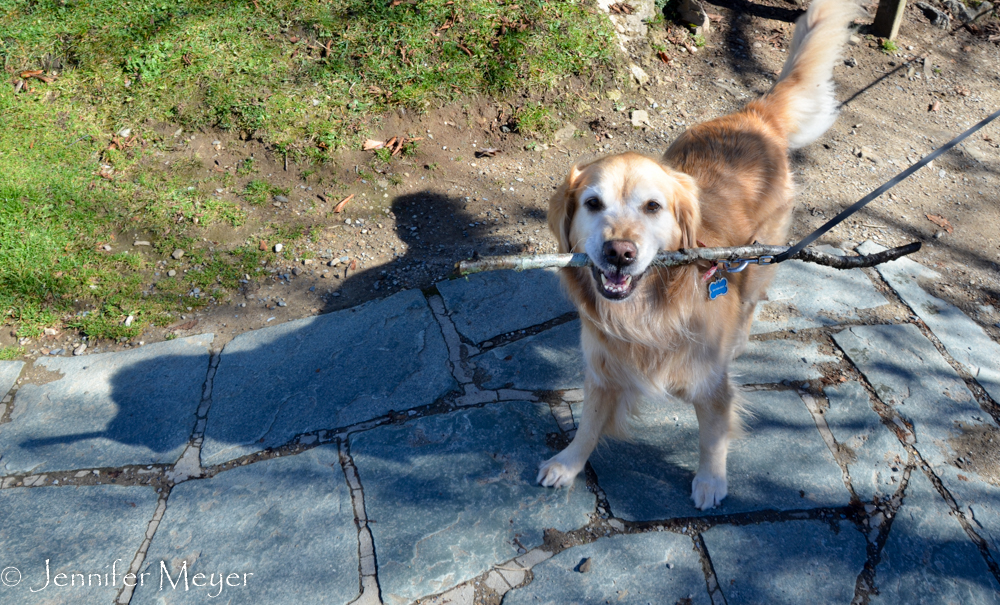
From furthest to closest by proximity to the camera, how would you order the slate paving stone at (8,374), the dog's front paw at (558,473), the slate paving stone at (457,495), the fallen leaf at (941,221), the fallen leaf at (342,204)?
the fallen leaf at (941,221), the fallen leaf at (342,204), the slate paving stone at (8,374), the dog's front paw at (558,473), the slate paving stone at (457,495)

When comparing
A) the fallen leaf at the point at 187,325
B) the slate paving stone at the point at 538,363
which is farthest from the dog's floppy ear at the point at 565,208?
the fallen leaf at the point at 187,325

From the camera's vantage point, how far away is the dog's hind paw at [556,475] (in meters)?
2.45

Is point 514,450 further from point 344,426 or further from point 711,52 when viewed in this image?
point 711,52

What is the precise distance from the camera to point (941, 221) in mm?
3998

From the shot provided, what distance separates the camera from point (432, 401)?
2.78 meters

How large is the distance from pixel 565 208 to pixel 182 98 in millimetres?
3161

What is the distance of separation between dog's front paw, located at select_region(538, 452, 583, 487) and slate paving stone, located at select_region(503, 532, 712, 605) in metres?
0.28

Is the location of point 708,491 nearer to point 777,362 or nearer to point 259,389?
point 777,362

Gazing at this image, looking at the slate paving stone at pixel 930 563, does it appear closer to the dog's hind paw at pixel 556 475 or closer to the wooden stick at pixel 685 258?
the wooden stick at pixel 685 258

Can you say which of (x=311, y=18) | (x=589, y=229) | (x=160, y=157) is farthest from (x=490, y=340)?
(x=311, y=18)

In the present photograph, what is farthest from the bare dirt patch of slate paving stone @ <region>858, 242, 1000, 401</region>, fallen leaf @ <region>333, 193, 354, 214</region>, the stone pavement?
the stone pavement

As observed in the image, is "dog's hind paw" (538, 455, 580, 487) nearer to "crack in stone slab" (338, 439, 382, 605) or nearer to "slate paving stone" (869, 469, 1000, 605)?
"crack in stone slab" (338, 439, 382, 605)

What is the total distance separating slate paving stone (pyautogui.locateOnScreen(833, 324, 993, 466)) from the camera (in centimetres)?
260

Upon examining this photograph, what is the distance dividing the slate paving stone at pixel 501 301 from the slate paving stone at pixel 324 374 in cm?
17
